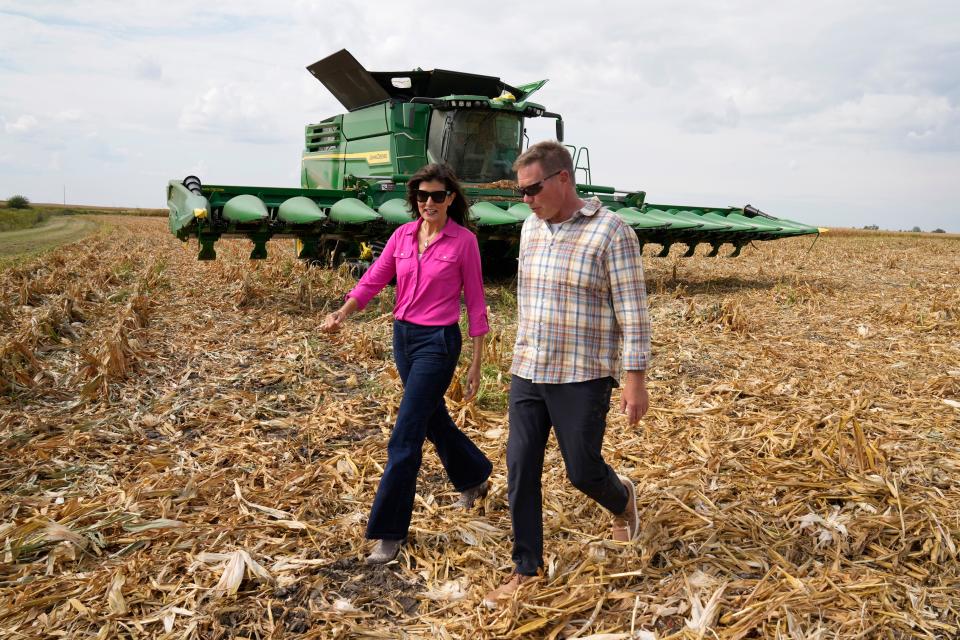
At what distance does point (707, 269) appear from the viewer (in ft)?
46.8

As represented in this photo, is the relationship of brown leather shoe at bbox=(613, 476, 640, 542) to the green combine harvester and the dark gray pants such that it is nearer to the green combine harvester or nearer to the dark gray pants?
the dark gray pants

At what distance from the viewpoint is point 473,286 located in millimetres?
3459

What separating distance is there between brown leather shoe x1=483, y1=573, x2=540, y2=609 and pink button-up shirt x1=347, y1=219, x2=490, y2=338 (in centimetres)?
111

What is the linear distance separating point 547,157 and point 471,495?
1957 mm

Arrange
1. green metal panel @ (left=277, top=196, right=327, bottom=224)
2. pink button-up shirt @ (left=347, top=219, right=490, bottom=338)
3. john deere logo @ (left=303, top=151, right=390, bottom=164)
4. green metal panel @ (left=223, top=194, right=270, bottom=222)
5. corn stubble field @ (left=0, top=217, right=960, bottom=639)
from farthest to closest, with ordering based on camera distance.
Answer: john deere logo @ (left=303, top=151, right=390, bottom=164)
green metal panel @ (left=277, top=196, right=327, bottom=224)
green metal panel @ (left=223, top=194, right=270, bottom=222)
pink button-up shirt @ (left=347, top=219, right=490, bottom=338)
corn stubble field @ (left=0, top=217, right=960, bottom=639)

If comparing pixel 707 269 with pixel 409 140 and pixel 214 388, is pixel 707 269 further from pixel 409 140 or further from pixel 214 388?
pixel 214 388

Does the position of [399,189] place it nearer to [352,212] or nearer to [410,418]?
[352,212]

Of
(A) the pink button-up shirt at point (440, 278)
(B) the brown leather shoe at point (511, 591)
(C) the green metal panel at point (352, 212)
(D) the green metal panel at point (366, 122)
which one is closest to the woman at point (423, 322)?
(A) the pink button-up shirt at point (440, 278)

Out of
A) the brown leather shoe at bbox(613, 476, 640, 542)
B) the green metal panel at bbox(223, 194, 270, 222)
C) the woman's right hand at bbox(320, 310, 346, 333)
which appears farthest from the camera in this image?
the green metal panel at bbox(223, 194, 270, 222)

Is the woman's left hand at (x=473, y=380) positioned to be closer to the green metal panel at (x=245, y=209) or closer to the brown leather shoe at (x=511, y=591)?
the brown leather shoe at (x=511, y=591)

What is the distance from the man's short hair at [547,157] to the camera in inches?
106

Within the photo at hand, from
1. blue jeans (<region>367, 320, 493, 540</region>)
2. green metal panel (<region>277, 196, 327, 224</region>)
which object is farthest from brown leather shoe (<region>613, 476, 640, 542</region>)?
green metal panel (<region>277, 196, 327, 224</region>)

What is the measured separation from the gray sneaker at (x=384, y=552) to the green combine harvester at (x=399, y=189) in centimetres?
497

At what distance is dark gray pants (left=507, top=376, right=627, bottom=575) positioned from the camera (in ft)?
8.91
